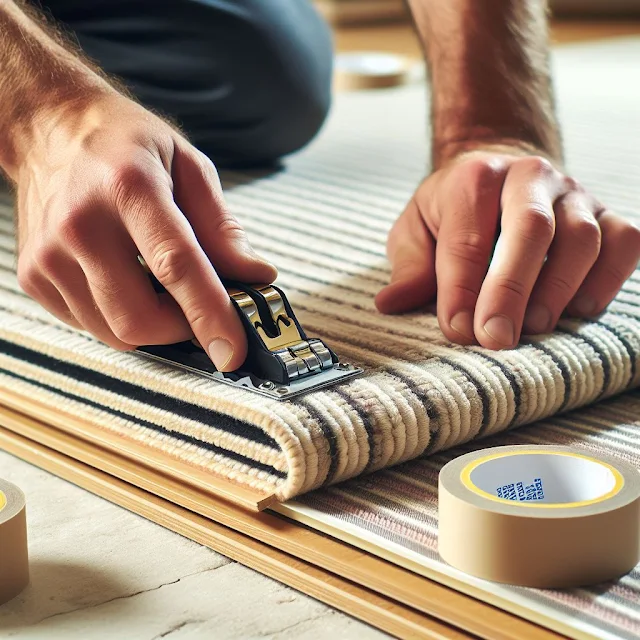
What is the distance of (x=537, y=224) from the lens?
2.38 ft

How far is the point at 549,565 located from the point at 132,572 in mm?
237

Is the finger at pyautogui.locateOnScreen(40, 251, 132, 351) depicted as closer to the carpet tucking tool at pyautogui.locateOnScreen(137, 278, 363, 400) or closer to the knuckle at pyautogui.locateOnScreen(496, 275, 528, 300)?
the carpet tucking tool at pyautogui.locateOnScreen(137, 278, 363, 400)

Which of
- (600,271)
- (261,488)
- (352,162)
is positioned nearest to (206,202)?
(261,488)

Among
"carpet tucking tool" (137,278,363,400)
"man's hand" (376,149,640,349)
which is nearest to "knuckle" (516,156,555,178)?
"man's hand" (376,149,640,349)

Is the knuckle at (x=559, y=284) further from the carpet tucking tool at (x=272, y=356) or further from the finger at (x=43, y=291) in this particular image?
the finger at (x=43, y=291)

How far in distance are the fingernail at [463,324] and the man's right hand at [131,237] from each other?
0.47 feet

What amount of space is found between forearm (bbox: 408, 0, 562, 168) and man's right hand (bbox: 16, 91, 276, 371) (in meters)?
0.31

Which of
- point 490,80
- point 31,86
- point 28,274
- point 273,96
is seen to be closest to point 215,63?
point 273,96

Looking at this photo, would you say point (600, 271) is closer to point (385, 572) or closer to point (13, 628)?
point (385, 572)

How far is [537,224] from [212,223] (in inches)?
9.2

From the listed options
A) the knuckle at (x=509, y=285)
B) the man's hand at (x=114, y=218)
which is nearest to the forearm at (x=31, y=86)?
the man's hand at (x=114, y=218)

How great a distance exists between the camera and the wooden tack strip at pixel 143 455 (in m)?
0.60

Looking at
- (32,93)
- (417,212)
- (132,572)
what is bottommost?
(132,572)

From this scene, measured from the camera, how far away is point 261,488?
598mm
